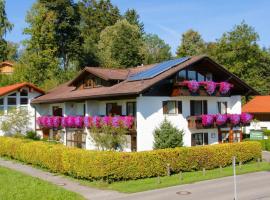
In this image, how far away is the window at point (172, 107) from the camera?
32.5 m

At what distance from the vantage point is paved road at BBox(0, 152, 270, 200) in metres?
19.7

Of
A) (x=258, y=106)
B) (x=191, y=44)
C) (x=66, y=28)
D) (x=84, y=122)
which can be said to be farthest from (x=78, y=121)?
(x=191, y=44)

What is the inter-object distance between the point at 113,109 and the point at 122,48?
3522 cm

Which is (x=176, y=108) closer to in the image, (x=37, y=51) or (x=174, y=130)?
(x=174, y=130)

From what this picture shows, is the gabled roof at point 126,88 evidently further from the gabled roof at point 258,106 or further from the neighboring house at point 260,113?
the gabled roof at point 258,106

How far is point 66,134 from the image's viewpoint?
3981cm

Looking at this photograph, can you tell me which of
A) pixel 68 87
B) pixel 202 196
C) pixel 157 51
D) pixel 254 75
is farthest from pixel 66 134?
pixel 157 51

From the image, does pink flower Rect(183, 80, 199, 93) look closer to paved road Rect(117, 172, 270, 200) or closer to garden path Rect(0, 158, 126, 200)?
paved road Rect(117, 172, 270, 200)

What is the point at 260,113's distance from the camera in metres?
53.4

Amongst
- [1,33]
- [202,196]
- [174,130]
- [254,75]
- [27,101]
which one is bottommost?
[202,196]

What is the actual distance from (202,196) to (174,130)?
1100 cm

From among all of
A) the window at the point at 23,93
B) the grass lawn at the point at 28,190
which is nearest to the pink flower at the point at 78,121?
the window at the point at 23,93

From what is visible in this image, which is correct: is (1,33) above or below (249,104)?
above

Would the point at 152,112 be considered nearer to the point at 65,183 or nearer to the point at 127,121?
the point at 127,121
